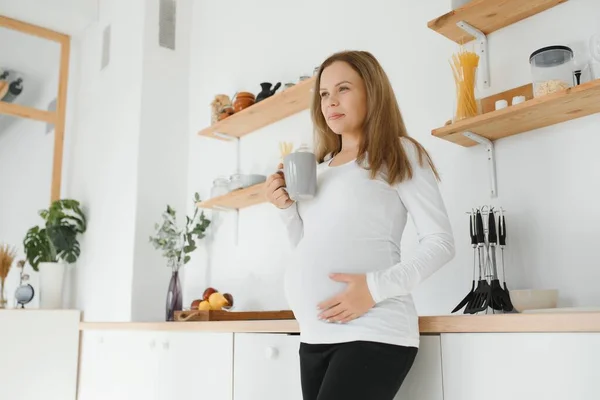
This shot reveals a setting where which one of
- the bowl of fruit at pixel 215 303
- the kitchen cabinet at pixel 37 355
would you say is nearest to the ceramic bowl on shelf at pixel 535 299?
the bowl of fruit at pixel 215 303

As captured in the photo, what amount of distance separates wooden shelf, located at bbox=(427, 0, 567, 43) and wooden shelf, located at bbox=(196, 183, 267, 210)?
1.03 m

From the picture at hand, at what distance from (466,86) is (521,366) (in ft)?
2.93

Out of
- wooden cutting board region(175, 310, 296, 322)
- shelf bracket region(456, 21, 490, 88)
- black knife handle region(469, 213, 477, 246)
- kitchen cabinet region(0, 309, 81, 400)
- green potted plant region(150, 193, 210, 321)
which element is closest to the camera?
black knife handle region(469, 213, 477, 246)

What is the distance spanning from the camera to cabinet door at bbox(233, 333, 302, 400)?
1683mm

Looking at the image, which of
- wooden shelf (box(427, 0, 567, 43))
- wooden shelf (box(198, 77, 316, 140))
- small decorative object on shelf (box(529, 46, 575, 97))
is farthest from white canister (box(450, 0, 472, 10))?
wooden shelf (box(198, 77, 316, 140))

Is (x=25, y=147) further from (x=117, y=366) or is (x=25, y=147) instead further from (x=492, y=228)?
(x=492, y=228)

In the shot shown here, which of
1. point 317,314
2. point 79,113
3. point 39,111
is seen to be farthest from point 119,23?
point 317,314

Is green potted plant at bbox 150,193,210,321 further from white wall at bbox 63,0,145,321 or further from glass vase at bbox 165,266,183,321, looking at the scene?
white wall at bbox 63,0,145,321

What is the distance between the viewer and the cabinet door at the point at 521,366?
112 centimetres

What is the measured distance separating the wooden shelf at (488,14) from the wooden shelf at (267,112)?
62 centimetres

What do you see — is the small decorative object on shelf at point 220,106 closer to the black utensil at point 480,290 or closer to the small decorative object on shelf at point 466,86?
the small decorative object on shelf at point 466,86

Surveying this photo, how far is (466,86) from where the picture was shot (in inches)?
70.2

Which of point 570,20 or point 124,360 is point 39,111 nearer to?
point 124,360

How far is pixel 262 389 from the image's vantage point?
5.86 ft
